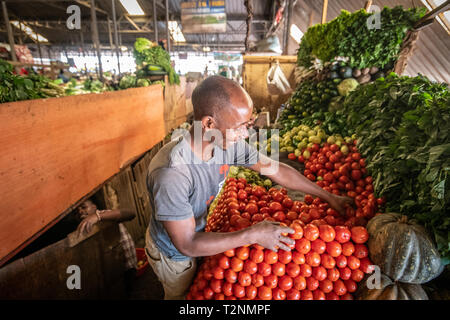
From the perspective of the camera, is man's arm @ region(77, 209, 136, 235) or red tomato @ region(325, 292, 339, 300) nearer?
red tomato @ region(325, 292, 339, 300)

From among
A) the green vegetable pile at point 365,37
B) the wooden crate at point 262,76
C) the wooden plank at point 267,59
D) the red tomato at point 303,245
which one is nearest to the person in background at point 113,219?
the red tomato at point 303,245

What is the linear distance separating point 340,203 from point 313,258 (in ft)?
2.73

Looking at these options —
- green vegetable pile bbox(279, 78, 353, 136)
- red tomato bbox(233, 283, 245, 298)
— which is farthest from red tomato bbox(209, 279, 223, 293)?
green vegetable pile bbox(279, 78, 353, 136)

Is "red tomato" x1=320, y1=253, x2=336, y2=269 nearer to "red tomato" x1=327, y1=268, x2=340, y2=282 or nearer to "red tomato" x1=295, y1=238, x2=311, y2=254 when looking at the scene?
"red tomato" x1=327, y1=268, x2=340, y2=282

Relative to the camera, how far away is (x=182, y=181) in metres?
1.54

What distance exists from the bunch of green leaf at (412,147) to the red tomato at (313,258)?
2.34ft

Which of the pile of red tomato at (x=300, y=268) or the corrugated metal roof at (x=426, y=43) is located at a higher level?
the corrugated metal roof at (x=426, y=43)

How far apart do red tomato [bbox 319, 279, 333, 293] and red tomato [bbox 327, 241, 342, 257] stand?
18 centimetres

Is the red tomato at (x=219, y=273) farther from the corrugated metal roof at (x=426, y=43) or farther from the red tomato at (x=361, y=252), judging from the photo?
the corrugated metal roof at (x=426, y=43)

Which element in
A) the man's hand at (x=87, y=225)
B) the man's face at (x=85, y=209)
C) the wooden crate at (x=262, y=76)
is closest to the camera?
the man's hand at (x=87, y=225)

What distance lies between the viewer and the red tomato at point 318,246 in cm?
164

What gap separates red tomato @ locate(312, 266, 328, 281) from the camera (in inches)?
64.6

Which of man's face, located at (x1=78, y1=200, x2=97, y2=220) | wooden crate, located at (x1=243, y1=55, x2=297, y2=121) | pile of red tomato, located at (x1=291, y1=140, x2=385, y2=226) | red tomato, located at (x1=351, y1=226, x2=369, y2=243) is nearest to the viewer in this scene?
red tomato, located at (x1=351, y1=226, x2=369, y2=243)

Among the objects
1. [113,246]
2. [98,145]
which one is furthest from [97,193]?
[113,246]
